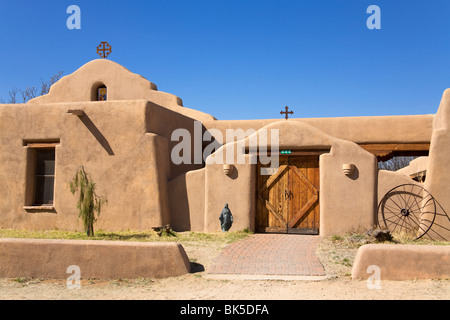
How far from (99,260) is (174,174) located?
617cm

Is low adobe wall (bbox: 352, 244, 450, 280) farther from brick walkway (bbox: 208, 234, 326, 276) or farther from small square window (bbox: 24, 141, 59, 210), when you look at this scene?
small square window (bbox: 24, 141, 59, 210)

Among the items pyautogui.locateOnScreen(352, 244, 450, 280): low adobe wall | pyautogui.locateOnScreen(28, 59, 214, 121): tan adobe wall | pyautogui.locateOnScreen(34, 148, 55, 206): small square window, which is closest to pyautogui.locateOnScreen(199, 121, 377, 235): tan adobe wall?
pyautogui.locateOnScreen(352, 244, 450, 280): low adobe wall

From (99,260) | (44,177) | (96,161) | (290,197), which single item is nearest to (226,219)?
(290,197)

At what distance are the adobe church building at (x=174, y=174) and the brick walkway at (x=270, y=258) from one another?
1.60 meters

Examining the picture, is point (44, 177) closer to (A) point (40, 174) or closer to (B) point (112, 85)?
(A) point (40, 174)

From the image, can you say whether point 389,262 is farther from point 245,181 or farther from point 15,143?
point 15,143

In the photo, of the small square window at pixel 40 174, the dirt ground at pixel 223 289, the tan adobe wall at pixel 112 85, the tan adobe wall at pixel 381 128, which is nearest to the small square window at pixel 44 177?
the small square window at pixel 40 174

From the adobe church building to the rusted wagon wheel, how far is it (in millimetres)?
184

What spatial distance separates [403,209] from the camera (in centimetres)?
1195

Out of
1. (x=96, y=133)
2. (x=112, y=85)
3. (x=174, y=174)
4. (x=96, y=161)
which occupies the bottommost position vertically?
(x=174, y=174)

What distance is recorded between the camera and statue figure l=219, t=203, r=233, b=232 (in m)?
12.4

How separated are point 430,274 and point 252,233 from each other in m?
5.61
